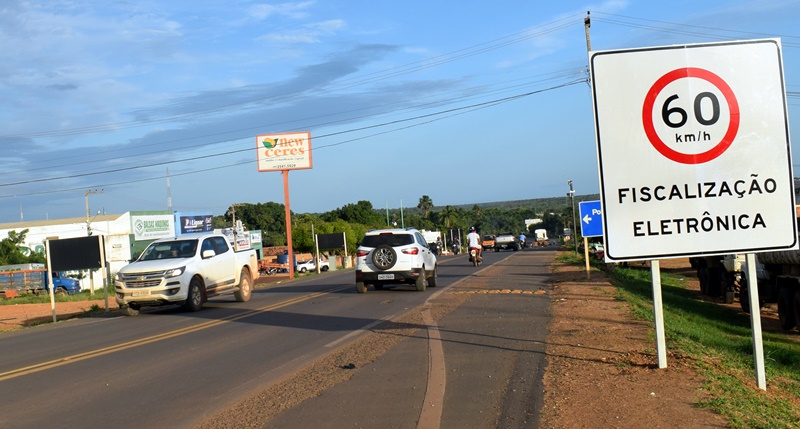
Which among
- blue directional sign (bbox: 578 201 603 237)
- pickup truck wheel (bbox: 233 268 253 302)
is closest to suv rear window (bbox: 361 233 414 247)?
pickup truck wheel (bbox: 233 268 253 302)

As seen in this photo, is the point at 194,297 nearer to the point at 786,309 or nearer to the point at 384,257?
the point at 384,257

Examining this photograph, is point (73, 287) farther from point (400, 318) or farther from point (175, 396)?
point (175, 396)

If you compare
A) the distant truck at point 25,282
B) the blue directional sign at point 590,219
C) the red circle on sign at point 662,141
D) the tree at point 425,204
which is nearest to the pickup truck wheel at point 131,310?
the blue directional sign at point 590,219

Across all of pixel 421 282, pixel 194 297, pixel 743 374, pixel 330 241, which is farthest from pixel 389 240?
pixel 330 241

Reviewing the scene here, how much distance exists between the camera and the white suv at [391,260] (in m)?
21.7

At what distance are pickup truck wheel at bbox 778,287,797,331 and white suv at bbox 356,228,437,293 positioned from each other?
9362mm

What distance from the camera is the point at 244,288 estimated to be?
21203 millimetres

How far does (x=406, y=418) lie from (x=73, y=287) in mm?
53663

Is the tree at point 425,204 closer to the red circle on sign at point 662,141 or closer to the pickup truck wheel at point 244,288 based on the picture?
the pickup truck wheel at point 244,288

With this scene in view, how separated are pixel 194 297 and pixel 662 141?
1397 centimetres

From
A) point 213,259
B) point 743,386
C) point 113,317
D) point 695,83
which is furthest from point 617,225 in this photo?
point 113,317

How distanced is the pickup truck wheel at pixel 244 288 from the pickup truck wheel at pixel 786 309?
1394cm

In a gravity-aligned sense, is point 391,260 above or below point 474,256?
above

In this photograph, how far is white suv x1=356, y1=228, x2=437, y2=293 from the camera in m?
21.7
